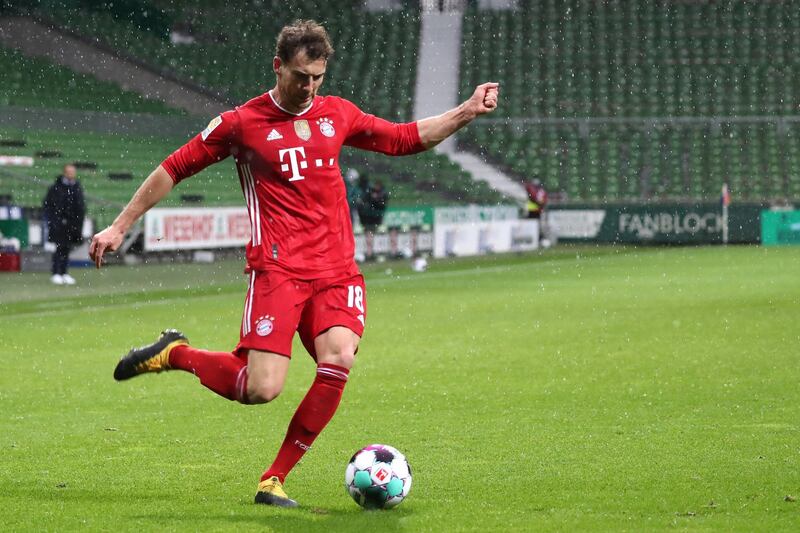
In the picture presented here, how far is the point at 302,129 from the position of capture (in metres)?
6.14

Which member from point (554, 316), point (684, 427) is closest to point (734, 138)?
point (554, 316)

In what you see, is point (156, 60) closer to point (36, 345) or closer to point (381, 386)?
point (36, 345)

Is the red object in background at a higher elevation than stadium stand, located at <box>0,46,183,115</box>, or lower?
lower

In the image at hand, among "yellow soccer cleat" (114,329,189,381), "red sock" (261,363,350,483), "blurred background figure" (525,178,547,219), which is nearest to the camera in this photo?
"red sock" (261,363,350,483)

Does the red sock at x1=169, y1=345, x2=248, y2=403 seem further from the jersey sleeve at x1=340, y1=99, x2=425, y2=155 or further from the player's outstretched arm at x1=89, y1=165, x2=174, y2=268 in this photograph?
the jersey sleeve at x1=340, y1=99, x2=425, y2=155

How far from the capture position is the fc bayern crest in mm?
6176

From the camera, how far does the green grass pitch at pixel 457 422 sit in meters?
5.87

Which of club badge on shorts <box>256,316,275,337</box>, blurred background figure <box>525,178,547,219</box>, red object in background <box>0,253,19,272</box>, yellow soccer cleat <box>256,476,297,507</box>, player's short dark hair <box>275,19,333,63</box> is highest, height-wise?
player's short dark hair <box>275,19,333,63</box>

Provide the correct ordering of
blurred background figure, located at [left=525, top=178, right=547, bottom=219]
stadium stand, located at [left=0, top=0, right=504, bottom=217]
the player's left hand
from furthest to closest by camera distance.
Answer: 1. blurred background figure, located at [left=525, top=178, right=547, bottom=219]
2. stadium stand, located at [left=0, top=0, right=504, bottom=217]
3. the player's left hand

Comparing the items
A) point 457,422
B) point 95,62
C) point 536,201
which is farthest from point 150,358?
point 95,62

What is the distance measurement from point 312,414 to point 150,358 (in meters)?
0.94

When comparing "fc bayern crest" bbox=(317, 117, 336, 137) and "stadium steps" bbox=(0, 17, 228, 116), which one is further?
"stadium steps" bbox=(0, 17, 228, 116)

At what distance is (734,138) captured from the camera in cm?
4341

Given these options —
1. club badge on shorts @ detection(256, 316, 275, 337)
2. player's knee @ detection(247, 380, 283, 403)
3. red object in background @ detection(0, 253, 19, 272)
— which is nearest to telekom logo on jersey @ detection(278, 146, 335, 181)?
club badge on shorts @ detection(256, 316, 275, 337)
